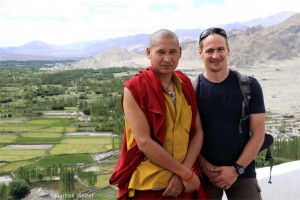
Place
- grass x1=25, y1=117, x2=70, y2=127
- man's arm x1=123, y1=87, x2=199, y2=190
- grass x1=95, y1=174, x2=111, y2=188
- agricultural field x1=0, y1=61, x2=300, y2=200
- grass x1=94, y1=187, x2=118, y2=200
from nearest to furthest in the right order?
man's arm x1=123, y1=87, x2=199, y2=190
grass x1=94, y1=187, x2=118, y2=200
grass x1=95, y1=174, x2=111, y2=188
agricultural field x1=0, y1=61, x2=300, y2=200
grass x1=25, y1=117, x2=70, y2=127

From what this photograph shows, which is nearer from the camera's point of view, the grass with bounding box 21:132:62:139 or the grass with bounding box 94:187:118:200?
the grass with bounding box 94:187:118:200

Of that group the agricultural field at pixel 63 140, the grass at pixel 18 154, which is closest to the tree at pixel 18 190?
the agricultural field at pixel 63 140

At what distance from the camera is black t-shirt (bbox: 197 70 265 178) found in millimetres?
1708

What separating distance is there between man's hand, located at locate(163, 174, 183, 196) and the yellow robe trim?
0.05 ft

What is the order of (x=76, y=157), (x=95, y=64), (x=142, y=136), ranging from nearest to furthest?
1. (x=142, y=136)
2. (x=76, y=157)
3. (x=95, y=64)

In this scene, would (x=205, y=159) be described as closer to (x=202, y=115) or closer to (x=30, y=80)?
(x=202, y=115)

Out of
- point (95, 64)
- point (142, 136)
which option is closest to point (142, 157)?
point (142, 136)

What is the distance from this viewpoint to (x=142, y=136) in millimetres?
1496

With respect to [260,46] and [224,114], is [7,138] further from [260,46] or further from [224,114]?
[260,46]

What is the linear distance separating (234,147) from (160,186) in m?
0.42

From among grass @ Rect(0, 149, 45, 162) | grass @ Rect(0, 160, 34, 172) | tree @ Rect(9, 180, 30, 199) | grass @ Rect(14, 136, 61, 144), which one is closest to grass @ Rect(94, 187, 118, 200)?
tree @ Rect(9, 180, 30, 199)

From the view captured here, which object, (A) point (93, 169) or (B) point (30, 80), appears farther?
(B) point (30, 80)

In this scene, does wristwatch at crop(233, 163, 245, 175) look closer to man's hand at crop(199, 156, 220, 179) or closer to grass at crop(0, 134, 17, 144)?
man's hand at crop(199, 156, 220, 179)

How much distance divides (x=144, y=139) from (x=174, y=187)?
0.74 ft
